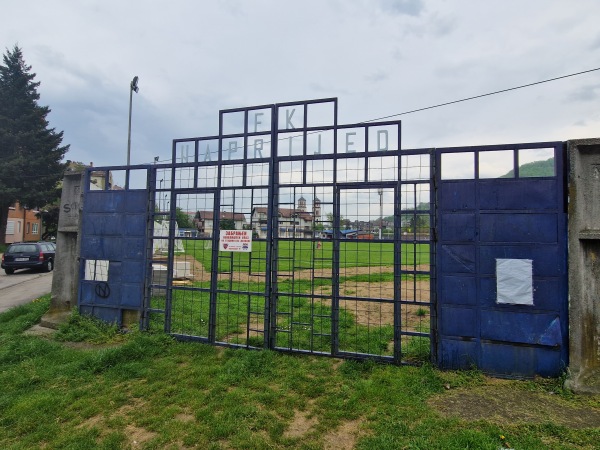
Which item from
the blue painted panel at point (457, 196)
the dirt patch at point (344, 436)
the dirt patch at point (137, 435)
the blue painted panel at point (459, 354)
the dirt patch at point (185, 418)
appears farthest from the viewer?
the blue painted panel at point (457, 196)

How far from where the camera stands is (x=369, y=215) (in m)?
5.25

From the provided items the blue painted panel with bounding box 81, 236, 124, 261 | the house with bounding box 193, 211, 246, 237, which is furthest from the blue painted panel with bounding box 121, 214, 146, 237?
the house with bounding box 193, 211, 246, 237

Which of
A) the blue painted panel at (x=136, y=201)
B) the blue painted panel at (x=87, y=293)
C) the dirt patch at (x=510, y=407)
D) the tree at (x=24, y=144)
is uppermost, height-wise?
the tree at (x=24, y=144)

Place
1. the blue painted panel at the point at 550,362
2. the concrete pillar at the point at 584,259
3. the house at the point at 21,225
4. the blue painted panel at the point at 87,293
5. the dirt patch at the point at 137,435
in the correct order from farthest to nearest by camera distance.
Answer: the house at the point at 21,225 → the blue painted panel at the point at 87,293 → the blue painted panel at the point at 550,362 → the concrete pillar at the point at 584,259 → the dirt patch at the point at 137,435

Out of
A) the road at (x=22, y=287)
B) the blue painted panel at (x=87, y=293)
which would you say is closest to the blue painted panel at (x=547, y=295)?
the blue painted panel at (x=87, y=293)

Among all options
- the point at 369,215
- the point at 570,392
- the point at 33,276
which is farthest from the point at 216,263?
the point at 33,276

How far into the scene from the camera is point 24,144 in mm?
31547

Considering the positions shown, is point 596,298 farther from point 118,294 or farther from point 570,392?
point 118,294

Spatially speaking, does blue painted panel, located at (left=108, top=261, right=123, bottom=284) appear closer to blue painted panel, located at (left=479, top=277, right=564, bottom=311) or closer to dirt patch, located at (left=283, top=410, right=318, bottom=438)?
dirt patch, located at (left=283, top=410, right=318, bottom=438)

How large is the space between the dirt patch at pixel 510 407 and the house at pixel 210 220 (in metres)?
3.99

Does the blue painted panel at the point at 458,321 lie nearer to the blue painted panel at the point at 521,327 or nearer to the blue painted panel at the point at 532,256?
the blue painted panel at the point at 521,327

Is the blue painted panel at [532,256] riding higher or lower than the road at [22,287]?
higher

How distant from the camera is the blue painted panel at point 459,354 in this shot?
15.5ft

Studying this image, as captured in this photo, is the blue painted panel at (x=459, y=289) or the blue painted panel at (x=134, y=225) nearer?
the blue painted panel at (x=459, y=289)
